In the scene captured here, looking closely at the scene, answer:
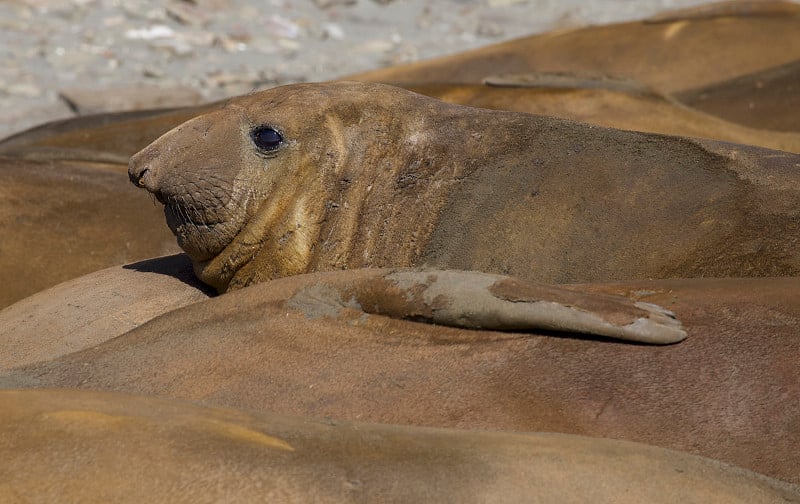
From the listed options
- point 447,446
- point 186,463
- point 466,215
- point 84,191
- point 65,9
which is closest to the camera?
point 186,463

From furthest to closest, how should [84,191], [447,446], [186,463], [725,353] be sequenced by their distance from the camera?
1. [84,191]
2. [725,353]
3. [447,446]
4. [186,463]

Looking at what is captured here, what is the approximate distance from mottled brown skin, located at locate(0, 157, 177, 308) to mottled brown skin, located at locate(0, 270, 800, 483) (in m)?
1.83

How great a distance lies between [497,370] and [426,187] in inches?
Result: 52.4

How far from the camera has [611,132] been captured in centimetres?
423

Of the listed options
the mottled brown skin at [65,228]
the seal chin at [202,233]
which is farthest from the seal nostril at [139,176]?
the mottled brown skin at [65,228]

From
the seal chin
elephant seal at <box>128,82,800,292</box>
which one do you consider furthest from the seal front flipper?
the seal chin

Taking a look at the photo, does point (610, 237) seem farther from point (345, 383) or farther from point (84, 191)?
point (84, 191)

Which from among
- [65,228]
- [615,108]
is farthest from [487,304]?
[615,108]

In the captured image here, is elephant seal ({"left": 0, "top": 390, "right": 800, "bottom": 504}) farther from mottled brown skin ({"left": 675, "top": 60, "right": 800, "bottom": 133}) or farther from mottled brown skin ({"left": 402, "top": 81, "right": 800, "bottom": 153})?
mottled brown skin ({"left": 675, "top": 60, "right": 800, "bottom": 133})

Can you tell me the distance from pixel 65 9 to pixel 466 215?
27.1 ft

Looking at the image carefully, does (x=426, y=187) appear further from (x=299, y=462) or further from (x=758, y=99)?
(x=758, y=99)

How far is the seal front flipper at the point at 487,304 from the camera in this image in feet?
10.0

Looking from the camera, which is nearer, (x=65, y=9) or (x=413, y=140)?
(x=413, y=140)

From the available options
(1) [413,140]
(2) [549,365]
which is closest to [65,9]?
→ (1) [413,140]
